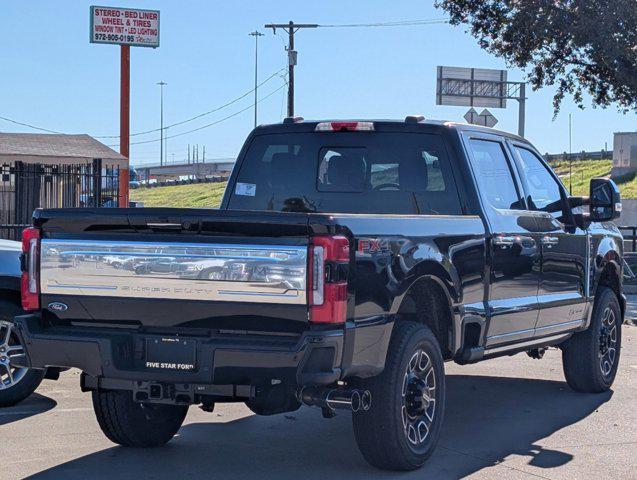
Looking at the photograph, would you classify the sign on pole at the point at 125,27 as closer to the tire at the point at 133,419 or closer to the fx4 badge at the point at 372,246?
the tire at the point at 133,419

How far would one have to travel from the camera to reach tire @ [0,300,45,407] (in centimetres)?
847

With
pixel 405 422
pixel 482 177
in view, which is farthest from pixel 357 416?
pixel 482 177

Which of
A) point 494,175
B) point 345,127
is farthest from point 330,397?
point 494,175

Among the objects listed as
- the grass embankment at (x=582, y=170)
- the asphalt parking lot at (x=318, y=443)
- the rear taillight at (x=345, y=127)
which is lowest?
the asphalt parking lot at (x=318, y=443)

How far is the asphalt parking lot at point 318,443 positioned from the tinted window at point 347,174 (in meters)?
1.56

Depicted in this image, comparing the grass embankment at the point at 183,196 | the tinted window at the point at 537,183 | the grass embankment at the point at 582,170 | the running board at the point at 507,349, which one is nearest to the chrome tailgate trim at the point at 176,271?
the running board at the point at 507,349

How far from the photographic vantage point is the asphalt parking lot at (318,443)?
661 centimetres

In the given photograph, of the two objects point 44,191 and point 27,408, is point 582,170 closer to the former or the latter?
point 44,191

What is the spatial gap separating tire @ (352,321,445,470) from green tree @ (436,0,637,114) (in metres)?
22.1

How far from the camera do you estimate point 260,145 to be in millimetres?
8484

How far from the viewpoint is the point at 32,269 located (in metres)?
6.25

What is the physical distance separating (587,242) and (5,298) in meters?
4.62

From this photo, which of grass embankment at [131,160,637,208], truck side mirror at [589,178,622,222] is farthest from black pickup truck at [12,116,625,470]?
grass embankment at [131,160,637,208]

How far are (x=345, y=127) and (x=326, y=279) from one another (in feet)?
8.50
